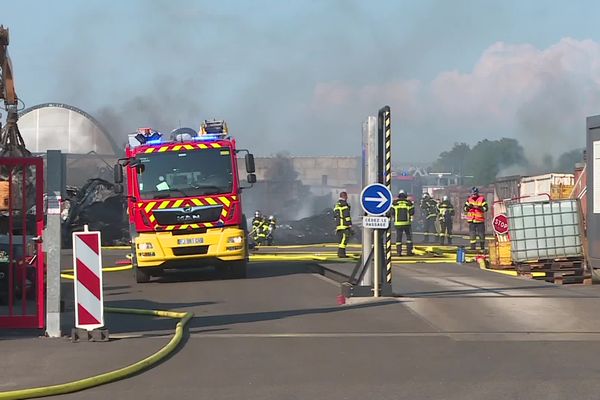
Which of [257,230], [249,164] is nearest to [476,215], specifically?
[249,164]

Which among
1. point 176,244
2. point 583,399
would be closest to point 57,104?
point 176,244

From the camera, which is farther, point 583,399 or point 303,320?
point 303,320

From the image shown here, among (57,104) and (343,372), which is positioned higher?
(57,104)

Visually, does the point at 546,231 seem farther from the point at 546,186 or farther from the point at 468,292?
the point at 546,186

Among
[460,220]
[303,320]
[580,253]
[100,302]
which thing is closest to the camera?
[100,302]

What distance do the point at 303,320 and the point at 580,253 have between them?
8411 mm

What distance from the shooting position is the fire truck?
16.1 meters

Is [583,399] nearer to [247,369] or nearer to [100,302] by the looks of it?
[247,369]

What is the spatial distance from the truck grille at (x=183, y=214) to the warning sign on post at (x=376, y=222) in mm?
4511

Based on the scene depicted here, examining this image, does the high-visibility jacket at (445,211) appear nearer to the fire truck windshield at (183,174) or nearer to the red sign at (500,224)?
the red sign at (500,224)

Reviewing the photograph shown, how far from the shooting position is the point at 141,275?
656 inches

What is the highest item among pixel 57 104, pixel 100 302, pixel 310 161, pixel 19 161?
pixel 57 104

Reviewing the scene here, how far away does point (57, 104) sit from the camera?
238 feet

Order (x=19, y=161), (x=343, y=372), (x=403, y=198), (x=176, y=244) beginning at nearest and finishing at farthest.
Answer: (x=343, y=372) < (x=19, y=161) < (x=176, y=244) < (x=403, y=198)
